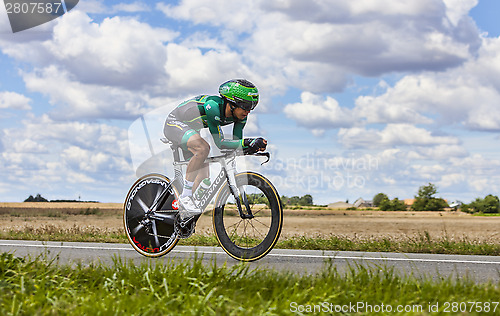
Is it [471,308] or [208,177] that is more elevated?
[208,177]

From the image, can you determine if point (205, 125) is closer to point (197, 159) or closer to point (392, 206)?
point (197, 159)

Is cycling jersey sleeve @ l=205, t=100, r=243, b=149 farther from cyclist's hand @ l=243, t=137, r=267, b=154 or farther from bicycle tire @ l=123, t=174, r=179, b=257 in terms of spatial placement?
bicycle tire @ l=123, t=174, r=179, b=257

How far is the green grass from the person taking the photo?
4.19 meters

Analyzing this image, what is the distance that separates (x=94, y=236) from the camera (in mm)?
11688

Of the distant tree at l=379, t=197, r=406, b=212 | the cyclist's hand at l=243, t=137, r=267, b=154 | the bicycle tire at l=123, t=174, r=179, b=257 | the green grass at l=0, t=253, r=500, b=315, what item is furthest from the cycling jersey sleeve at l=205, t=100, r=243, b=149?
the distant tree at l=379, t=197, r=406, b=212

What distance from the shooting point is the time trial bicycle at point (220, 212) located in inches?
259

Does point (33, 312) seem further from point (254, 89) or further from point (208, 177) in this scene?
point (254, 89)

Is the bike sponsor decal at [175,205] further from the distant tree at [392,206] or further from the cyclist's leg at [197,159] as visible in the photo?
the distant tree at [392,206]

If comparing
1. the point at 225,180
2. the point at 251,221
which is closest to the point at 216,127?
the point at 225,180

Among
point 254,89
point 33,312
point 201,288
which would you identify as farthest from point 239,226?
point 33,312

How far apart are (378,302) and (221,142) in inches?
118

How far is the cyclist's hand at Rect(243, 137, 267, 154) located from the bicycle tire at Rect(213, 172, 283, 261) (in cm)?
33

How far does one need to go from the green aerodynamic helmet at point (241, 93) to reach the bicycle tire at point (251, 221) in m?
0.92

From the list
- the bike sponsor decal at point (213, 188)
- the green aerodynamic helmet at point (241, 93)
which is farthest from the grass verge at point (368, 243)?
the green aerodynamic helmet at point (241, 93)
